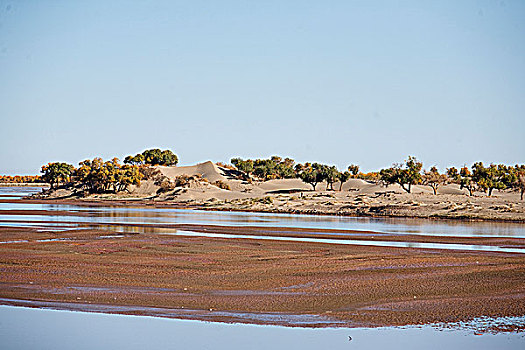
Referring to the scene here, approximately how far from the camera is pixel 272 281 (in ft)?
63.1

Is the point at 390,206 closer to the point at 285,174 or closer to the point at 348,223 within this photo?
the point at 348,223

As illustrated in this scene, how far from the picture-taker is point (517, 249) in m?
29.7

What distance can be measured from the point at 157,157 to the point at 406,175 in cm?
8618

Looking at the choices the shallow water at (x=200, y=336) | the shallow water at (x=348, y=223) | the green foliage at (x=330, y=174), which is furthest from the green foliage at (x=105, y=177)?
the shallow water at (x=200, y=336)

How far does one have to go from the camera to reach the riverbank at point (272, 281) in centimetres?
1530

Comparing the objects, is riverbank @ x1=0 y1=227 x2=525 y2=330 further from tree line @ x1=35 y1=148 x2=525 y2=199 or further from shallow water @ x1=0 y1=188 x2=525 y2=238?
tree line @ x1=35 y1=148 x2=525 y2=199

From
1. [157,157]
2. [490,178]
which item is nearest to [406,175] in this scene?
[490,178]

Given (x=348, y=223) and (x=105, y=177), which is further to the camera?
(x=105, y=177)

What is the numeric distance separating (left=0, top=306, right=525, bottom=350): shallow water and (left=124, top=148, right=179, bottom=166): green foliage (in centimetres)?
14163

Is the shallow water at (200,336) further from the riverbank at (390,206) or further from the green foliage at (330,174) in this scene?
the green foliage at (330,174)

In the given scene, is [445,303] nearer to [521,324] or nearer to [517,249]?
[521,324]

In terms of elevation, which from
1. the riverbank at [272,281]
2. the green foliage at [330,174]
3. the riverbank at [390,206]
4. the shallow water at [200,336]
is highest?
the green foliage at [330,174]

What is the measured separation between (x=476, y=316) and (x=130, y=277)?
33.7 feet

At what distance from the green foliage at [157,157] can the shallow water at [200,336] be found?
14163cm
